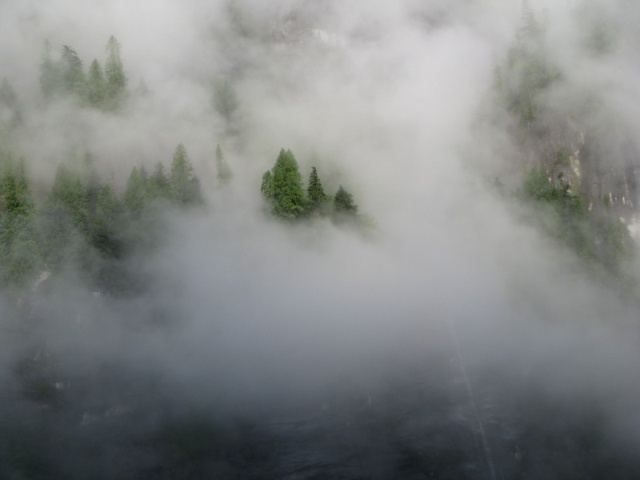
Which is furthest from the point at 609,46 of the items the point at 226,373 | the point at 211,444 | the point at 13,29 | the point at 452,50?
the point at 13,29

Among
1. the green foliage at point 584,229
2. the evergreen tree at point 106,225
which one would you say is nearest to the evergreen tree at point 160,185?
the evergreen tree at point 106,225

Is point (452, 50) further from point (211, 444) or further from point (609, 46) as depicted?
point (211, 444)

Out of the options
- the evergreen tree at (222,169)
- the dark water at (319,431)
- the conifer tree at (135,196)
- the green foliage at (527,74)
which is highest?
the green foliage at (527,74)

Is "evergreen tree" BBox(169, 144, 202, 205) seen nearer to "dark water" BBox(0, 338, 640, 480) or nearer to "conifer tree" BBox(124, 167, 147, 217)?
"conifer tree" BBox(124, 167, 147, 217)

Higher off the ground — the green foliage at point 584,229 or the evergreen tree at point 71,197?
the evergreen tree at point 71,197

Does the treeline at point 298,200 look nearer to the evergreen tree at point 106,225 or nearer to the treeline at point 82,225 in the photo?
the treeline at point 82,225

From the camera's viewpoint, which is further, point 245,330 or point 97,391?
point 245,330
